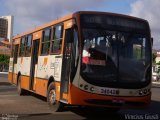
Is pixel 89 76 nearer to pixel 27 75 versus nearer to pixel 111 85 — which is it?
pixel 111 85

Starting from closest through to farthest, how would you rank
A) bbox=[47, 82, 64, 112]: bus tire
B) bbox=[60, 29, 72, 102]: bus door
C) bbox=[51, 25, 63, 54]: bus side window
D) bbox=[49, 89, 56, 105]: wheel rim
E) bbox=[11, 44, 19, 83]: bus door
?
1. bbox=[60, 29, 72, 102]: bus door
2. bbox=[47, 82, 64, 112]: bus tire
3. bbox=[51, 25, 63, 54]: bus side window
4. bbox=[49, 89, 56, 105]: wheel rim
5. bbox=[11, 44, 19, 83]: bus door

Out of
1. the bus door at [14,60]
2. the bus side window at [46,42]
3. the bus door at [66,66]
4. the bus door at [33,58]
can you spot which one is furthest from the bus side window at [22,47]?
the bus door at [66,66]

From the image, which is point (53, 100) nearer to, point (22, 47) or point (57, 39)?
point (57, 39)

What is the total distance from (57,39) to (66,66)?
1.55m

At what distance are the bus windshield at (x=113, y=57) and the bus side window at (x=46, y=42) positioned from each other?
11.9ft

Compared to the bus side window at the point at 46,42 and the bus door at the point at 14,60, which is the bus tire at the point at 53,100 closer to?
the bus side window at the point at 46,42

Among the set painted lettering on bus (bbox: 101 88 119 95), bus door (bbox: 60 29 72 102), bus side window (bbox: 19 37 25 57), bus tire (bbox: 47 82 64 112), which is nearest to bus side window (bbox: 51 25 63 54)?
bus door (bbox: 60 29 72 102)

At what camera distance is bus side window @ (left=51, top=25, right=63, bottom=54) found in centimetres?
1316

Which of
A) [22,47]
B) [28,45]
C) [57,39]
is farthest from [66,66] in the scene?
[22,47]

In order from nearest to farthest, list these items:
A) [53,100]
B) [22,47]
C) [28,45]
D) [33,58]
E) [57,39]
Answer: [53,100] → [57,39] → [33,58] → [28,45] → [22,47]

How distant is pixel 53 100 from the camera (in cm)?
1341

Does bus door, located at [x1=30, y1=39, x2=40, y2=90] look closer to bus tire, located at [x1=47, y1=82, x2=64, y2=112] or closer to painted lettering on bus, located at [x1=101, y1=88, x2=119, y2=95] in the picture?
bus tire, located at [x1=47, y1=82, x2=64, y2=112]

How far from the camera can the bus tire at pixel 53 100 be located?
42.5ft

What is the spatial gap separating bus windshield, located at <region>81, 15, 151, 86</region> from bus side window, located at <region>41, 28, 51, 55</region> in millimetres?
3613
